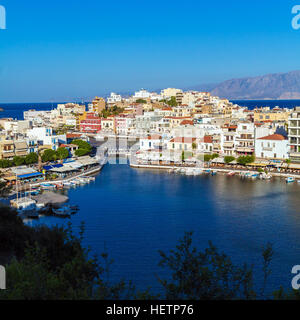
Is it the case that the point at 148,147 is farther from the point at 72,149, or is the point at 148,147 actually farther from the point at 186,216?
the point at 186,216

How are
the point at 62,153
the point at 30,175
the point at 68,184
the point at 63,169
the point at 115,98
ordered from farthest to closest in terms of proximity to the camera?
the point at 115,98 → the point at 62,153 → the point at 63,169 → the point at 30,175 → the point at 68,184

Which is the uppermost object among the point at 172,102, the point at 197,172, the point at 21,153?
the point at 172,102

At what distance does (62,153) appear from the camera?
19266 millimetres

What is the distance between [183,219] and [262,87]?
134366 mm

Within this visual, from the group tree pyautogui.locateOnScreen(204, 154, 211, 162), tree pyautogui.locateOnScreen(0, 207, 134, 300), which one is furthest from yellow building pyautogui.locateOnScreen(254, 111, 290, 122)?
tree pyautogui.locateOnScreen(0, 207, 134, 300)

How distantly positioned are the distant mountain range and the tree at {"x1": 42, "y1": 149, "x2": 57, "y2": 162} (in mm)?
113826

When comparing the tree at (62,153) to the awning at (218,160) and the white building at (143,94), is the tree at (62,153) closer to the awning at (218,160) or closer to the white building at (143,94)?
the awning at (218,160)

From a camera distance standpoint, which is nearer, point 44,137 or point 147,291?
point 147,291

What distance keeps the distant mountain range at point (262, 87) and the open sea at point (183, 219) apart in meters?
115

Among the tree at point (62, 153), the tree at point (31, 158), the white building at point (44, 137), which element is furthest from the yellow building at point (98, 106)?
the tree at point (31, 158)

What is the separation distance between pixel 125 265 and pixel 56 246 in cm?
169

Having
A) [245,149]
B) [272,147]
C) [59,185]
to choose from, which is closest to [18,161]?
[59,185]

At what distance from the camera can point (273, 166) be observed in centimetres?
1817

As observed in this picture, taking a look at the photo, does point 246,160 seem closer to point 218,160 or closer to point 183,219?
point 218,160
